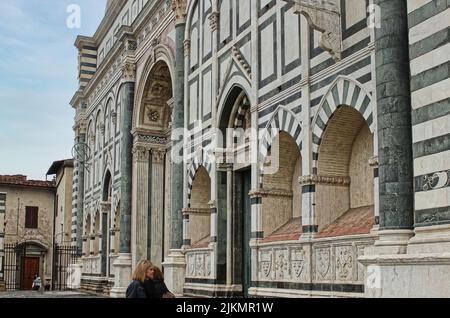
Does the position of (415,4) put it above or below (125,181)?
above

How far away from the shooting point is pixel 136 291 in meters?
7.04

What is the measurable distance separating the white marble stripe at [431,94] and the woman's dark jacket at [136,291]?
4504 millimetres

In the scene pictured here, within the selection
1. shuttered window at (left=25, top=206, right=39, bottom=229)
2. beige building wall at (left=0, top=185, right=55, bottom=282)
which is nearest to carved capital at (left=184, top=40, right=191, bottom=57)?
beige building wall at (left=0, top=185, right=55, bottom=282)

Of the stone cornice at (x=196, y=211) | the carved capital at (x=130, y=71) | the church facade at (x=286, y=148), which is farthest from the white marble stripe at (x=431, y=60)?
the carved capital at (x=130, y=71)

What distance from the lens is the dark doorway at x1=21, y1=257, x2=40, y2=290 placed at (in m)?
38.9

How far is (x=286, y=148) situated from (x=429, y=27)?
530 cm

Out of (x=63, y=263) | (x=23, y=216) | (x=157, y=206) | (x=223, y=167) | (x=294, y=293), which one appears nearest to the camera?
(x=294, y=293)

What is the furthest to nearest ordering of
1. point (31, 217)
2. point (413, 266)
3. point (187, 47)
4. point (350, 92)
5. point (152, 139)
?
1. point (31, 217)
2. point (152, 139)
3. point (187, 47)
4. point (350, 92)
5. point (413, 266)

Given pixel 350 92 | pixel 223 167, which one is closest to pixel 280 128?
pixel 350 92

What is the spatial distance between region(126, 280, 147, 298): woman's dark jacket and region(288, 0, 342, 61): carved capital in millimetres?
6060

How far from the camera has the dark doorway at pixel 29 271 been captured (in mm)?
38906

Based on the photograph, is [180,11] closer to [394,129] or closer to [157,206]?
[157,206]

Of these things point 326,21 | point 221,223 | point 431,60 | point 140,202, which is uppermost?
point 326,21
